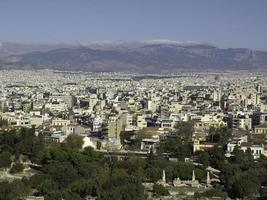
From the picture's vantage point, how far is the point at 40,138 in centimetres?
2659

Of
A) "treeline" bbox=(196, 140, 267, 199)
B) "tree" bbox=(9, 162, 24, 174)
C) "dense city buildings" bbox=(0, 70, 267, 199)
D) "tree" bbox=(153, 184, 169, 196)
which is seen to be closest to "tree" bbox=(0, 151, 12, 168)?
"tree" bbox=(9, 162, 24, 174)

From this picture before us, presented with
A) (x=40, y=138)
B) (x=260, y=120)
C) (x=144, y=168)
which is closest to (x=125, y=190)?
(x=144, y=168)

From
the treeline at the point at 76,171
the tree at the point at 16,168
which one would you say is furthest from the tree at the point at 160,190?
the tree at the point at 16,168

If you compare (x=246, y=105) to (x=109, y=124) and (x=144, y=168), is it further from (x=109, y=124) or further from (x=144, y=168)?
(x=144, y=168)

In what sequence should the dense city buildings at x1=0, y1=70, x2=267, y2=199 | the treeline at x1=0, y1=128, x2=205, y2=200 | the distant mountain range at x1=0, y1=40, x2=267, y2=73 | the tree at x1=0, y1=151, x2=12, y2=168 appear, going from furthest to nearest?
the distant mountain range at x1=0, y1=40, x2=267, y2=73 < the tree at x1=0, y1=151, x2=12, y2=168 < the dense city buildings at x1=0, y1=70, x2=267, y2=199 < the treeline at x1=0, y1=128, x2=205, y2=200

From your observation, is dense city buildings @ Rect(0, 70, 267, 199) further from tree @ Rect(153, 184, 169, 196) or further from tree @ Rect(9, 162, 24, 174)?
tree @ Rect(9, 162, 24, 174)

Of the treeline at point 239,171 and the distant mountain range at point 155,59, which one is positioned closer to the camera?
the treeline at point 239,171

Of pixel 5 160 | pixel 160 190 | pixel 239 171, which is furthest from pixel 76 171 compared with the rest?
pixel 239 171

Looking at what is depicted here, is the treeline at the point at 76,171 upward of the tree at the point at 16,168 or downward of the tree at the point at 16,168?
upward

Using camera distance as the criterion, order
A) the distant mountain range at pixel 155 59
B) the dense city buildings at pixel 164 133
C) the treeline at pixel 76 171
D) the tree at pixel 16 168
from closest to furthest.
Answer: the treeline at pixel 76 171 < the dense city buildings at pixel 164 133 < the tree at pixel 16 168 < the distant mountain range at pixel 155 59

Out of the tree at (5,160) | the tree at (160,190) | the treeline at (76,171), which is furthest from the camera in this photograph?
the tree at (5,160)

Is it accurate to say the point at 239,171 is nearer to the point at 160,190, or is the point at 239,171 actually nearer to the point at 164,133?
the point at 160,190

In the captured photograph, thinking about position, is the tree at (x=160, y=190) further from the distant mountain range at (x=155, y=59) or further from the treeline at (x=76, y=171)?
the distant mountain range at (x=155, y=59)

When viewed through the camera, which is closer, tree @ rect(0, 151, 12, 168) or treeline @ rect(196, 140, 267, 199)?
treeline @ rect(196, 140, 267, 199)
